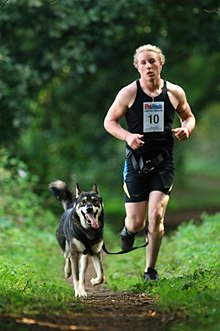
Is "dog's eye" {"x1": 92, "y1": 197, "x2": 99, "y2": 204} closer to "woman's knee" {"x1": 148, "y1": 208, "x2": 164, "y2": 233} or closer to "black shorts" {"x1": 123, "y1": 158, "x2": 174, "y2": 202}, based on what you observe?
"black shorts" {"x1": 123, "y1": 158, "x2": 174, "y2": 202}

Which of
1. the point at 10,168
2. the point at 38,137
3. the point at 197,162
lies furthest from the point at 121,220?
the point at 197,162

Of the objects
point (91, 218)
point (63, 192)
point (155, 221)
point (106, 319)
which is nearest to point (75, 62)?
point (63, 192)

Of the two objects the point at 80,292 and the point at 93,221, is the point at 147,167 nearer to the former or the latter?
the point at 93,221

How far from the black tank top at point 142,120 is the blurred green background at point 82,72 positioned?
2.88 m

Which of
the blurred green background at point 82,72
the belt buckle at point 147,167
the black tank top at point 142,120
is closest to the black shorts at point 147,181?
the belt buckle at point 147,167

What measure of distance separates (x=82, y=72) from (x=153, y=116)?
10.7 m

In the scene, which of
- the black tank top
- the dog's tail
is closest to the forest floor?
the black tank top

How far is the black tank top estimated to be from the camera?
30.9 ft

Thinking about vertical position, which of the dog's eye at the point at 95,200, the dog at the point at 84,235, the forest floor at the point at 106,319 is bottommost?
the forest floor at the point at 106,319

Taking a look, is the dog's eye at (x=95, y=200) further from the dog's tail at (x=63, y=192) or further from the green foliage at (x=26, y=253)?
the dog's tail at (x=63, y=192)

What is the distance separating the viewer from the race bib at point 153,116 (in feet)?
30.6

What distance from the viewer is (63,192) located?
11000 mm

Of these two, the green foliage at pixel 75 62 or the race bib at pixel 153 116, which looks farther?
the green foliage at pixel 75 62

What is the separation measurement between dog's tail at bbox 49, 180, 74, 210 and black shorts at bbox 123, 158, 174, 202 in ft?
4.83
